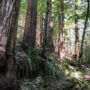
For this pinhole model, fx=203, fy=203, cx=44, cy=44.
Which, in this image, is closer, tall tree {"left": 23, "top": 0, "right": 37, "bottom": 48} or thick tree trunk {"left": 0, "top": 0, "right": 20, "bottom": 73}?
thick tree trunk {"left": 0, "top": 0, "right": 20, "bottom": 73}

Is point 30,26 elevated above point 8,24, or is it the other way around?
point 30,26

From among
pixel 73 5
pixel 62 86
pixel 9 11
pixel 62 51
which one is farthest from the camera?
pixel 73 5

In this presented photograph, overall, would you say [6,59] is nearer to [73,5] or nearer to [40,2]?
[40,2]

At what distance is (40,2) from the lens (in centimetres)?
1415

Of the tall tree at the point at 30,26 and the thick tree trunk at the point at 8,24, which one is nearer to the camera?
the thick tree trunk at the point at 8,24

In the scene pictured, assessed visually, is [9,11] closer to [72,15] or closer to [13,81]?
[13,81]

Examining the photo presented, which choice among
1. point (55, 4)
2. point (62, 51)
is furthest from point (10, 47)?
point (55, 4)

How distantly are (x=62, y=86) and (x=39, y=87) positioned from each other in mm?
897

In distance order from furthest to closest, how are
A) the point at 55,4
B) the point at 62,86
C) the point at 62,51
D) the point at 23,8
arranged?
the point at 23,8
the point at 55,4
the point at 62,51
the point at 62,86

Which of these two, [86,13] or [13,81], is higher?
[86,13]

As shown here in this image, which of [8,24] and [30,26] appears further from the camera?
[30,26]

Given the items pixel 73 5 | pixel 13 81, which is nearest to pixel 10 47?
pixel 13 81

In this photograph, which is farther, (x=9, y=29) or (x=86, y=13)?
(x=86, y=13)

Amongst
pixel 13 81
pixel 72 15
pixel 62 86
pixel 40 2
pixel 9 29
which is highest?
pixel 40 2
